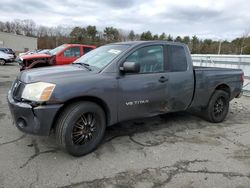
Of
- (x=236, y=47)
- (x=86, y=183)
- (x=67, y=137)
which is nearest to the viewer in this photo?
(x=86, y=183)

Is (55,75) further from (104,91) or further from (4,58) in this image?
(4,58)

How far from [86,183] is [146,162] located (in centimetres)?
98

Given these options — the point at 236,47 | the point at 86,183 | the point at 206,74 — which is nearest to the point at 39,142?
the point at 86,183

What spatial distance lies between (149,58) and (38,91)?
80.4 inches

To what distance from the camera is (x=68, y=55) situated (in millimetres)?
10586

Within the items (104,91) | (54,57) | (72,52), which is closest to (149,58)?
(104,91)

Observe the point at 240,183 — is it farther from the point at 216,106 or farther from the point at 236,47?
the point at 236,47

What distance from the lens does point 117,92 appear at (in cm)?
364

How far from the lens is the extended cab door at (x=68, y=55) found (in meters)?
10.3

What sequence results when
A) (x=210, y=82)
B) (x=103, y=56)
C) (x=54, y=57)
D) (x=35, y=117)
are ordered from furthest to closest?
(x=54, y=57)
(x=210, y=82)
(x=103, y=56)
(x=35, y=117)

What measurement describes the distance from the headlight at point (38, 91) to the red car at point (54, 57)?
653cm

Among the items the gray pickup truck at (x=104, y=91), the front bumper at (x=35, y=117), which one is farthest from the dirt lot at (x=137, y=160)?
the front bumper at (x=35, y=117)

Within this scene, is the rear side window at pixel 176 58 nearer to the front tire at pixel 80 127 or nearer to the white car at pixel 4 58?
the front tire at pixel 80 127

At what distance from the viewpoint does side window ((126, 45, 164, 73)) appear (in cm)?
400
